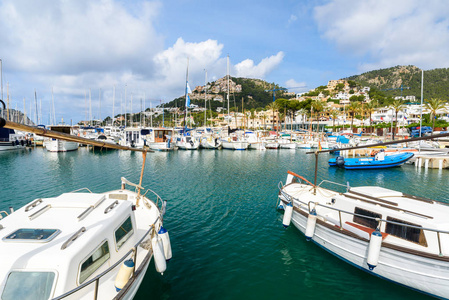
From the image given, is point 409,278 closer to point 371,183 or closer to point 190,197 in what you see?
point 190,197

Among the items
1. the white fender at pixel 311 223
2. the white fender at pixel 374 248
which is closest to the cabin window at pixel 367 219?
the white fender at pixel 374 248

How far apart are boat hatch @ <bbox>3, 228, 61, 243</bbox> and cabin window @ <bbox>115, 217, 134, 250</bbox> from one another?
1592 mm

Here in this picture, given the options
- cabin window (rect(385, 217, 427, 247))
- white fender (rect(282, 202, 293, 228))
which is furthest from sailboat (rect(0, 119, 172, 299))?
cabin window (rect(385, 217, 427, 247))

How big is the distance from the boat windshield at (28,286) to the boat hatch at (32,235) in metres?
0.80

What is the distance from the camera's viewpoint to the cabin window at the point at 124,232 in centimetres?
687

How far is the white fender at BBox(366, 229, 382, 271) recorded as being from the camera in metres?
8.01

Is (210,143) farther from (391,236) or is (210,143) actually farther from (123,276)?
(123,276)

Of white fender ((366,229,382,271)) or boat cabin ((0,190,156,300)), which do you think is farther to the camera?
white fender ((366,229,382,271))

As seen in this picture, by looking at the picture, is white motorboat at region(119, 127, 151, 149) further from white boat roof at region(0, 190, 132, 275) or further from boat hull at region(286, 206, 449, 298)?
boat hull at region(286, 206, 449, 298)

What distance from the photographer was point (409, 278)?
7.86 metres

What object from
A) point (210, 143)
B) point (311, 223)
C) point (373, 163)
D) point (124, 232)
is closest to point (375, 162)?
point (373, 163)

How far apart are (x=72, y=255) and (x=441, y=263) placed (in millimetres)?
10865

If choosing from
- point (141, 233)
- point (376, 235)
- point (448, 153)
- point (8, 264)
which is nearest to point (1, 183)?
point (141, 233)

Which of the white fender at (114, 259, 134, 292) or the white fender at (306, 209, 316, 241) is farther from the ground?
the white fender at (114, 259, 134, 292)
